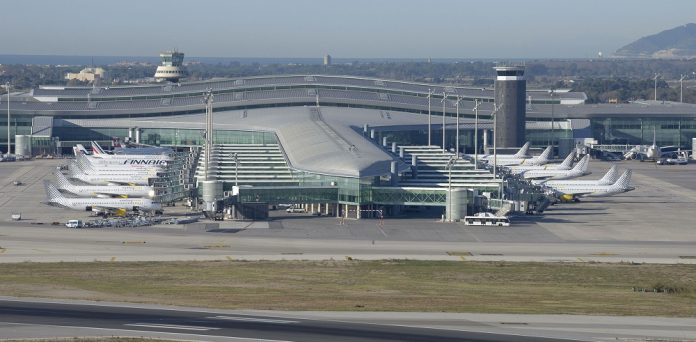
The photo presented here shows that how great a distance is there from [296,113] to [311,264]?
103699mm

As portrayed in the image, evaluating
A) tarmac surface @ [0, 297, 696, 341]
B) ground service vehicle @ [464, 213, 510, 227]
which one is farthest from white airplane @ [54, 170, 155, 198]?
tarmac surface @ [0, 297, 696, 341]

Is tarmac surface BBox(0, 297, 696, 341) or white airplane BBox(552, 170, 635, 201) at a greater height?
tarmac surface BBox(0, 297, 696, 341)

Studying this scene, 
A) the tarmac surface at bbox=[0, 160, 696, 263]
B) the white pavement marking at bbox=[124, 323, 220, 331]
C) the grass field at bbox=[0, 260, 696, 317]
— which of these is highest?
the white pavement marking at bbox=[124, 323, 220, 331]

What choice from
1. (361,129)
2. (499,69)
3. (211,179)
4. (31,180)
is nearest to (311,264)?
(211,179)

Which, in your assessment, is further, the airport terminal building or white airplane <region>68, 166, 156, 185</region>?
white airplane <region>68, 166, 156, 185</region>

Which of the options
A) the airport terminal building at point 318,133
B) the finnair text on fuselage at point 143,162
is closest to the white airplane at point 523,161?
the airport terminal building at point 318,133

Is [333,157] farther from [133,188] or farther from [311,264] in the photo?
[311,264]

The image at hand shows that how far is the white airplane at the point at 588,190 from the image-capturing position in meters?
130

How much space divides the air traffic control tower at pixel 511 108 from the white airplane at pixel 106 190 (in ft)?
223

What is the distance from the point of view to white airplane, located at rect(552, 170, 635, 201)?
130 meters

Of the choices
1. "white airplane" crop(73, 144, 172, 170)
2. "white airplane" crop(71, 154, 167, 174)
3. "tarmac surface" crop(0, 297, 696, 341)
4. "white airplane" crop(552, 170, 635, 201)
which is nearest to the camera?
"tarmac surface" crop(0, 297, 696, 341)

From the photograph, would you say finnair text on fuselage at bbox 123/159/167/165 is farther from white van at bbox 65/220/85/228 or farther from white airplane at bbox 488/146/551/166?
white van at bbox 65/220/85/228

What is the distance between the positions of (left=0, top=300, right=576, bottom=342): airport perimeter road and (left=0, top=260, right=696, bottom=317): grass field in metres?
4.37

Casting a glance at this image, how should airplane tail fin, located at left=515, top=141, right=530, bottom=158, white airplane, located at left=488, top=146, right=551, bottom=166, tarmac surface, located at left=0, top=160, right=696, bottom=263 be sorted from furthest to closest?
airplane tail fin, located at left=515, top=141, right=530, bottom=158 < white airplane, located at left=488, top=146, right=551, bottom=166 < tarmac surface, located at left=0, top=160, right=696, bottom=263
